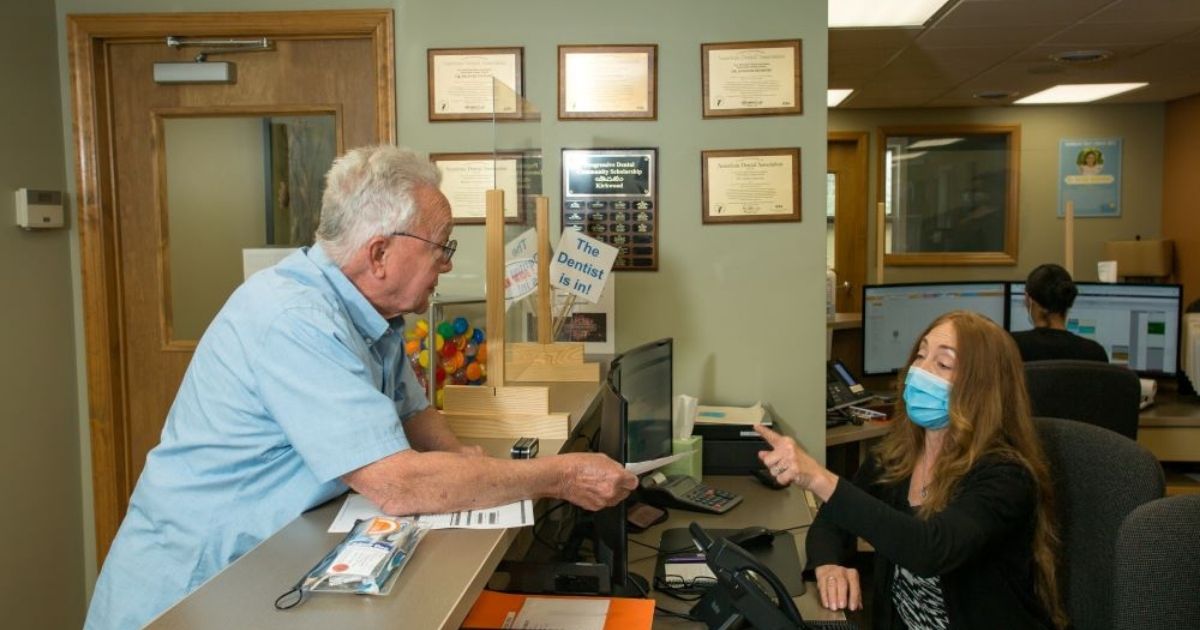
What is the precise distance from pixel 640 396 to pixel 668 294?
73 cm

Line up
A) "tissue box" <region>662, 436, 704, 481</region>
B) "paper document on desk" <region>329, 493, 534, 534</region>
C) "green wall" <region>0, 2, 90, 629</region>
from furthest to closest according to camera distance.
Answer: "green wall" <region>0, 2, 90, 629</region>
"tissue box" <region>662, 436, 704, 481</region>
"paper document on desk" <region>329, 493, 534, 534</region>

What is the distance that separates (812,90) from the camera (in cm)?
275

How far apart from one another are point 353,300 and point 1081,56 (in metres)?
4.91

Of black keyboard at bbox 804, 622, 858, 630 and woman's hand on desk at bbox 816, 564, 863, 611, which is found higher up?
woman's hand on desk at bbox 816, 564, 863, 611

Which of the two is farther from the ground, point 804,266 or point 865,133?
point 865,133

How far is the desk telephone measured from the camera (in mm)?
2352

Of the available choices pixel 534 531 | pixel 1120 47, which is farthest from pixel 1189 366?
pixel 534 531

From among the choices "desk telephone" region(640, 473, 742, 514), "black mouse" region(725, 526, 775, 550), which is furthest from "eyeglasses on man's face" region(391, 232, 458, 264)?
"desk telephone" region(640, 473, 742, 514)

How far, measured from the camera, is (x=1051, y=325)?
135 inches

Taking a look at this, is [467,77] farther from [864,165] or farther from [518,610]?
[864,165]

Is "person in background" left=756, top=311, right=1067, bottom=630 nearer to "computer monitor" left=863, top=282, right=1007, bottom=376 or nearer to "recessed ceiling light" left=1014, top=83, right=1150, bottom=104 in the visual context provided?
"computer monitor" left=863, top=282, right=1007, bottom=376

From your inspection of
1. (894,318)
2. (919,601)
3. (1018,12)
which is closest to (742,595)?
(919,601)

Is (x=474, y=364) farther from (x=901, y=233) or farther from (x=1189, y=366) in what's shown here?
(x=901, y=233)

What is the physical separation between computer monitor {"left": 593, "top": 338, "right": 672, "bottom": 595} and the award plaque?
1.72 ft
